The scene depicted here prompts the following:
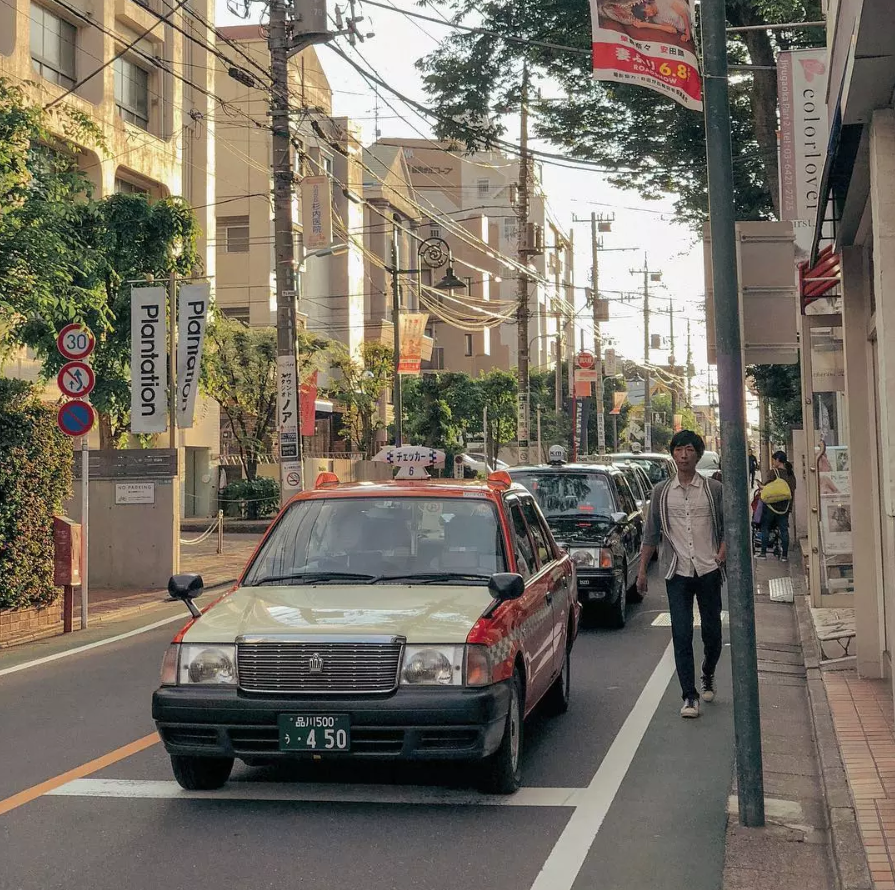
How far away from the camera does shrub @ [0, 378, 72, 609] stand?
13.8 meters

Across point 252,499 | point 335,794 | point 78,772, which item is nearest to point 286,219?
point 78,772

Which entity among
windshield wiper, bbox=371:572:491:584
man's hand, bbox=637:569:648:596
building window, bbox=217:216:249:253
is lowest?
Result: man's hand, bbox=637:569:648:596

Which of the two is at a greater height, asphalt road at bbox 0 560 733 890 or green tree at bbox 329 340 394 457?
green tree at bbox 329 340 394 457

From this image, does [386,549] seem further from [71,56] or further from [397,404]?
[397,404]

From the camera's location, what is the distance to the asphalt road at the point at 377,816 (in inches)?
210

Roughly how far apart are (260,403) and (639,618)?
2616cm

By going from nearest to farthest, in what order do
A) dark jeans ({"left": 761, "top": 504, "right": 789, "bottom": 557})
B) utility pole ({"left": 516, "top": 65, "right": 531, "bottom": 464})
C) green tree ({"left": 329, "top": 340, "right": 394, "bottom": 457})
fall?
dark jeans ({"left": 761, "top": 504, "right": 789, "bottom": 557}) < utility pole ({"left": 516, "top": 65, "right": 531, "bottom": 464}) < green tree ({"left": 329, "top": 340, "right": 394, "bottom": 457})

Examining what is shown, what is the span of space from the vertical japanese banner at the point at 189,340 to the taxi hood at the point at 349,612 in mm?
13335

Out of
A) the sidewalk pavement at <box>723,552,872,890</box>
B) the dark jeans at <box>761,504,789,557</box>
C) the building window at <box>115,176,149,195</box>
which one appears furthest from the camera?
the building window at <box>115,176,149,195</box>

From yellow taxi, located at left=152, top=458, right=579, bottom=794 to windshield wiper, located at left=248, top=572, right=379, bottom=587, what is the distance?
0.03 ft

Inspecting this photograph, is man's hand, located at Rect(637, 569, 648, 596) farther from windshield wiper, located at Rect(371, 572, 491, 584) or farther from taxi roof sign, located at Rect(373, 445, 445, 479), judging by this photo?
taxi roof sign, located at Rect(373, 445, 445, 479)

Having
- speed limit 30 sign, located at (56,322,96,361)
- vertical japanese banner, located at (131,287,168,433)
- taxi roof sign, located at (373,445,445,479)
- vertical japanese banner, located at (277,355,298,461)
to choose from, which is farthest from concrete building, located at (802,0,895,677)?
vertical japanese banner, located at (131,287,168,433)

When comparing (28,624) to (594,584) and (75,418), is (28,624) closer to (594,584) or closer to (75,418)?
(75,418)

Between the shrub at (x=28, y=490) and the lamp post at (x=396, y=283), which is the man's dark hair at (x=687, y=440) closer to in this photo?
the shrub at (x=28, y=490)
